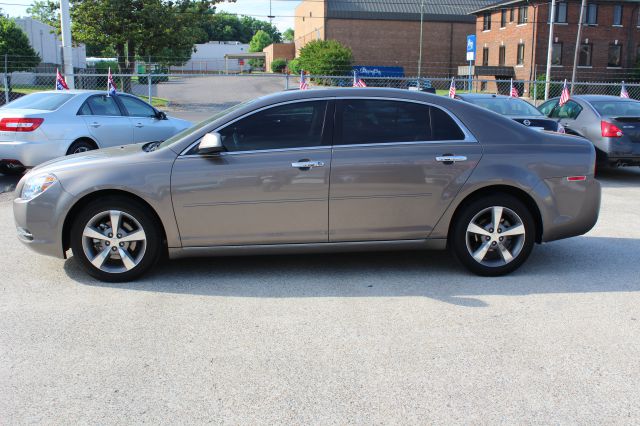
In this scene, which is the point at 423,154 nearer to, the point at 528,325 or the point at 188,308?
the point at 528,325

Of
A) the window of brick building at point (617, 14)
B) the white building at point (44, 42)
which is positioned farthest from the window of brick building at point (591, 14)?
the white building at point (44, 42)

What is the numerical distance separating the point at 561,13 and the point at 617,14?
473cm

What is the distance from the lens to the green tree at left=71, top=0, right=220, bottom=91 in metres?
31.7

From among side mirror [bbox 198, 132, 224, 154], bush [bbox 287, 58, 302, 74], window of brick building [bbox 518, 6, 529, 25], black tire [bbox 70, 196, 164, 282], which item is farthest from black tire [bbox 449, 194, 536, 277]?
bush [bbox 287, 58, 302, 74]

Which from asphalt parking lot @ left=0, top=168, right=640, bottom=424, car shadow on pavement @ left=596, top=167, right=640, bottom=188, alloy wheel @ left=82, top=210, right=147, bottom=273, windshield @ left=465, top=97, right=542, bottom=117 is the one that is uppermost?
windshield @ left=465, top=97, right=542, bottom=117

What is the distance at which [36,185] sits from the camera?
→ 18.1 feet

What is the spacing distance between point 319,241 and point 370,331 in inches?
50.6

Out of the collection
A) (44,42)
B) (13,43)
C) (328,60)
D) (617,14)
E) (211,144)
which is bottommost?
(211,144)

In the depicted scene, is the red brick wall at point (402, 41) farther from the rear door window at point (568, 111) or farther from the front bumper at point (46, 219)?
the front bumper at point (46, 219)

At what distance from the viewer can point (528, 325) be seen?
462 cm

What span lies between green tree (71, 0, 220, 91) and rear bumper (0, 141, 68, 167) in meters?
23.6

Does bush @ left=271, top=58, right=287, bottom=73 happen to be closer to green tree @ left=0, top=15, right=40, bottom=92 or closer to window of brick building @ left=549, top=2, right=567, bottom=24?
green tree @ left=0, top=15, right=40, bottom=92

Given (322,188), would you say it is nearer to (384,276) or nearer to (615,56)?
(384,276)

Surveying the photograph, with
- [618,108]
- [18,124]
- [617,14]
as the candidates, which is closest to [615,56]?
[617,14]
